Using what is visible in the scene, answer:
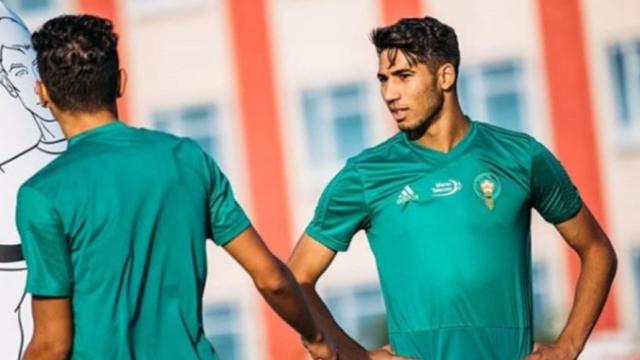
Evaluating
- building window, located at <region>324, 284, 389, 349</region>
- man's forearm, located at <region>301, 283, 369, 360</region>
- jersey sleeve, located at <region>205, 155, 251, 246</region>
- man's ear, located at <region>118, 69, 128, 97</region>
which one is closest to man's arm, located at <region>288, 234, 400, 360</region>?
man's forearm, located at <region>301, 283, 369, 360</region>

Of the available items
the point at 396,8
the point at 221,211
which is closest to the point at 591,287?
the point at 221,211

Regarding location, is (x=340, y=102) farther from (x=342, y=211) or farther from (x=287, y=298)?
(x=287, y=298)

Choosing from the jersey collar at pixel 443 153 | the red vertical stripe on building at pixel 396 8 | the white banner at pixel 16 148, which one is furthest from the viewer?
the red vertical stripe on building at pixel 396 8

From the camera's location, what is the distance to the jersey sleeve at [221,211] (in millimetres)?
6352

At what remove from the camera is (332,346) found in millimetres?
6969

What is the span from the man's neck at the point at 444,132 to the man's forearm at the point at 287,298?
1.22 meters

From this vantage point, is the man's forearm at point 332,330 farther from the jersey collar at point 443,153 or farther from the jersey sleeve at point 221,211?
the jersey sleeve at point 221,211

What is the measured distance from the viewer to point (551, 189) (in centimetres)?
770

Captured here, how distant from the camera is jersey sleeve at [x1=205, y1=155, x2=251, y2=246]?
6.35 m

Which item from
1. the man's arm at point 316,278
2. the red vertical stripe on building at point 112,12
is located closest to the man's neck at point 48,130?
the man's arm at point 316,278

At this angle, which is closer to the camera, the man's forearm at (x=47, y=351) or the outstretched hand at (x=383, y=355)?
the man's forearm at (x=47, y=351)

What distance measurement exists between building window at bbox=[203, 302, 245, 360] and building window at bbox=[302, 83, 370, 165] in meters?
2.73

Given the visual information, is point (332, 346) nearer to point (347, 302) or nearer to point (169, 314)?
point (169, 314)

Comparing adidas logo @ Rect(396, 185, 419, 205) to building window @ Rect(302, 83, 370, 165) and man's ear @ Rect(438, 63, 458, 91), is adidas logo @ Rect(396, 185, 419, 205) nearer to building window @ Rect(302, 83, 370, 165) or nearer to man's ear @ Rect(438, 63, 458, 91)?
man's ear @ Rect(438, 63, 458, 91)
